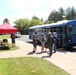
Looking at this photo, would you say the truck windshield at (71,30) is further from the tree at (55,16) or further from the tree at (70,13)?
the tree at (55,16)

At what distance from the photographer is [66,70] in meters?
10.6

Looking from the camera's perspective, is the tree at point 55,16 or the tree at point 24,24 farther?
the tree at point 55,16

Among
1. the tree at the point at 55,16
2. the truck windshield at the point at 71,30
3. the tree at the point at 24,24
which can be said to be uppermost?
the tree at the point at 55,16

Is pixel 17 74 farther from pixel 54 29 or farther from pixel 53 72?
pixel 54 29

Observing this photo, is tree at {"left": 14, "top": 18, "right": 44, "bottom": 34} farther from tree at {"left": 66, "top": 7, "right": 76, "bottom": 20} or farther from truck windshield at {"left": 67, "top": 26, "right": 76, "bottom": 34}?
truck windshield at {"left": 67, "top": 26, "right": 76, "bottom": 34}

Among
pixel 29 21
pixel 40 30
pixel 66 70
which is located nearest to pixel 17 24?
pixel 29 21

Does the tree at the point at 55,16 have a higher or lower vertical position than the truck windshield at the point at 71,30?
higher

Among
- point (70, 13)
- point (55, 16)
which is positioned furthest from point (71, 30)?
point (55, 16)

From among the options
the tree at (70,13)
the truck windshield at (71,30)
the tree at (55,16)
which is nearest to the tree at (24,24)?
the tree at (70,13)

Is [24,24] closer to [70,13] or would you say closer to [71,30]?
[70,13]

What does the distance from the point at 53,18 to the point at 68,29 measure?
11378cm

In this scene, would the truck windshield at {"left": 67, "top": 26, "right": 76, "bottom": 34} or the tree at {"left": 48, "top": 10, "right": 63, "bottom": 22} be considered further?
the tree at {"left": 48, "top": 10, "right": 63, "bottom": 22}

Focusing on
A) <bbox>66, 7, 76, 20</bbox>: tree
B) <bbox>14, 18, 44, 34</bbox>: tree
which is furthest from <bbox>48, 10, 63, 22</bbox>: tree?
<bbox>14, 18, 44, 34</bbox>: tree

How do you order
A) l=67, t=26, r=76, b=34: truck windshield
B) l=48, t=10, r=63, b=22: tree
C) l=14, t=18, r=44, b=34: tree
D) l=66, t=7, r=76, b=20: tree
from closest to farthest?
l=67, t=26, r=76, b=34: truck windshield, l=14, t=18, r=44, b=34: tree, l=66, t=7, r=76, b=20: tree, l=48, t=10, r=63, b=22: tree
